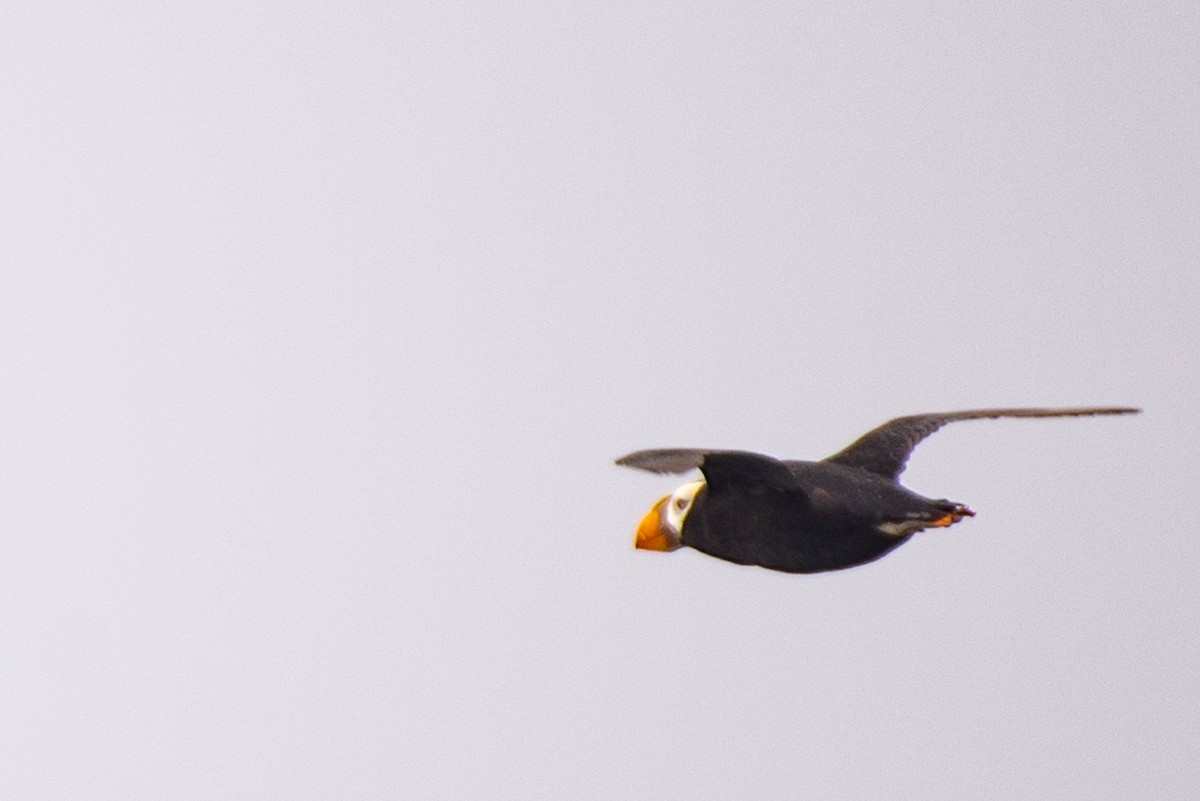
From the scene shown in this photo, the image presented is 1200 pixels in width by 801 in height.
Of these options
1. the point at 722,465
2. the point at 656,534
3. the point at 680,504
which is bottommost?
the point at 656,534

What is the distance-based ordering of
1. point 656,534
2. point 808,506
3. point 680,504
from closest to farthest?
point 808,506 < point 680,504 < point 656,534

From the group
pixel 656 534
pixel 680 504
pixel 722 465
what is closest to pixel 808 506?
pixel 722 465

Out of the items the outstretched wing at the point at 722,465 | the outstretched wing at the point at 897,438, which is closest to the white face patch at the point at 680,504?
the outstretched wing at the point at 722,465

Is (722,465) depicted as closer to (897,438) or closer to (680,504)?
(680,504)

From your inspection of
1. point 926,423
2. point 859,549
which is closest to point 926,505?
point 859,549

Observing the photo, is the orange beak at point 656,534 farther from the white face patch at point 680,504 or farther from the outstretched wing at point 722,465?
the outstretched wing at point 722,465

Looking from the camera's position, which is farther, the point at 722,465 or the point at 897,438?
the point at 897,438

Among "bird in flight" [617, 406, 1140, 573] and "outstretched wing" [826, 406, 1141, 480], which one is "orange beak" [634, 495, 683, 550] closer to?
"bird in flight" [617, 406, 1140, 573]

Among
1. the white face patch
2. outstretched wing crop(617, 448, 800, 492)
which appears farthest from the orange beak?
outstretched wing crop(617, 448, 800, 492)

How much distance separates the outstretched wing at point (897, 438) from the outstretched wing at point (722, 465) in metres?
0.60

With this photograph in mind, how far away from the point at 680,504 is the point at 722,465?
0.73 metres

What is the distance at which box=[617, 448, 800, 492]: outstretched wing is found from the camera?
10.2 meters

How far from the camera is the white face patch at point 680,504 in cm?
1152

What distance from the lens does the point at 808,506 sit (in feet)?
35.6
